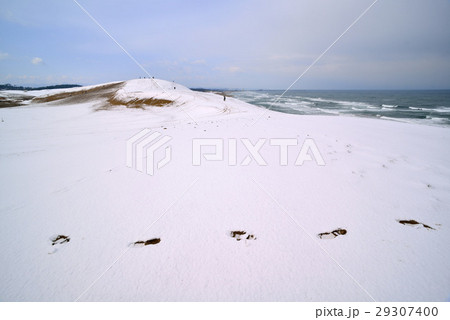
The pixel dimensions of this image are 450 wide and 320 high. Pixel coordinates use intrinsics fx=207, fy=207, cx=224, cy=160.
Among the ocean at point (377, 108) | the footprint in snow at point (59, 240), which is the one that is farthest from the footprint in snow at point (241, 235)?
A: the ocean at point (377, 108)

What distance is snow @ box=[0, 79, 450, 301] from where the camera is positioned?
2.20 meters

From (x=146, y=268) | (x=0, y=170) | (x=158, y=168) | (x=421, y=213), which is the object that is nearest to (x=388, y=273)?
(x=421, y=213)

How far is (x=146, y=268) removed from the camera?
94.0 inches

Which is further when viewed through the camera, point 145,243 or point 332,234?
point 332,234

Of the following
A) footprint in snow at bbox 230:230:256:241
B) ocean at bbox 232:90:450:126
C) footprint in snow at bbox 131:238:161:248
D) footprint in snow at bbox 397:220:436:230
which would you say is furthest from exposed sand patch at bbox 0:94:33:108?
footprint in snow at bbox 397:220:436:230

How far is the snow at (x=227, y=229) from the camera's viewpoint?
2.20 meters

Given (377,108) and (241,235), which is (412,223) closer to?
(241,235)

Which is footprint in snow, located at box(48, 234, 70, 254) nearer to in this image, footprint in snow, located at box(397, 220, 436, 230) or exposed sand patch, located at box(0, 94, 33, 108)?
footprint in snow, located at box(397, 220, 436, 230)

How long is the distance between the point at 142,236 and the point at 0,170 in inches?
198

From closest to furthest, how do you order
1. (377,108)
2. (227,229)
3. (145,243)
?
(145,243), (227,229), (377,108)

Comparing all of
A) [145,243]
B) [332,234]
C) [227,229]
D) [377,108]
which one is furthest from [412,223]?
[377,108]

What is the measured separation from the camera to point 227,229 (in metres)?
3.01

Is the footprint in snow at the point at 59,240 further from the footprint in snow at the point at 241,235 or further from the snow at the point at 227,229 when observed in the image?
the footprint in snow at the point at 241,235

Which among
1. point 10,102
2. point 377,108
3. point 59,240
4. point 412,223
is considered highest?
point 377,108
